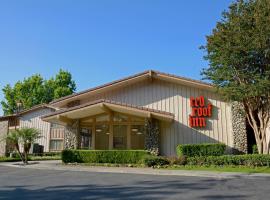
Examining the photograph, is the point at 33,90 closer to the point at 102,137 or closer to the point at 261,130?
the point at 102,137

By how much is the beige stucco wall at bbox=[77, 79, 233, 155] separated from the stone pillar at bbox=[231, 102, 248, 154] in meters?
0.36

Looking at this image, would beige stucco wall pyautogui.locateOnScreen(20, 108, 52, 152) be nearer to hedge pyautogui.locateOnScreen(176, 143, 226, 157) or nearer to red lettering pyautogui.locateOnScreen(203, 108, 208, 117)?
red lettering pyautogui.locateOnScreen(203, 108, 208, 117)

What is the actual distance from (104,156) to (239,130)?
925 centimetres

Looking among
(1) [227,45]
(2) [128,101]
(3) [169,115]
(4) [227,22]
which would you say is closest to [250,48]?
(1) [227,45]

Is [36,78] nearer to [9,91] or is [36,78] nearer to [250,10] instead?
[9,91]

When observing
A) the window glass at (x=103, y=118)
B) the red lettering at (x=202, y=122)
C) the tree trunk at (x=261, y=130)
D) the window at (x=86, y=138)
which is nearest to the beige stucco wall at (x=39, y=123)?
the window at (x=86, y=138)

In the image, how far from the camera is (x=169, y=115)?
19.5 metres

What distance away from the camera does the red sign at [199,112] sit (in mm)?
21156

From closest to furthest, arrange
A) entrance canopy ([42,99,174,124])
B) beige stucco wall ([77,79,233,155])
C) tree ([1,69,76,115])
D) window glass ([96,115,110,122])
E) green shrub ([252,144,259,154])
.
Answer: entrance canopy ([42,99,174,124]), green shrub ([252,144,259,154]), beige stucco wall ([77,79,233,155]), window glass ([96,115,110,122]), tree ([1,69,76,115])

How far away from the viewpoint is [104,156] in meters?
19.1

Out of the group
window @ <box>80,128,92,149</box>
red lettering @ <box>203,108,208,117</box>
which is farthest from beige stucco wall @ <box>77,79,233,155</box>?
window @ <box>80,128,92,149</box>

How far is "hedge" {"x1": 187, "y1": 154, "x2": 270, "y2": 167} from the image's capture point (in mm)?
15742

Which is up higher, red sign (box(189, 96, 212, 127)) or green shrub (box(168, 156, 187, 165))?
red sign (box(189, 96, 212, 127))

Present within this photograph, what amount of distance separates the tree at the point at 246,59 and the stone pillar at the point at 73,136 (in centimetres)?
1006
